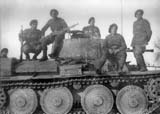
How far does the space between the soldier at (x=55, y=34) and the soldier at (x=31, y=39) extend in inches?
13.6

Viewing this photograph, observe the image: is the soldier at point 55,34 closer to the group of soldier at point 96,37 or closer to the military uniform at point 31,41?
the group of soldier at point 96,37

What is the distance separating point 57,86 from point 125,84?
2.47 meters

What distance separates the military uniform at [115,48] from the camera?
490 inches

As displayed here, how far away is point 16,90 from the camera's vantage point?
1261 cm

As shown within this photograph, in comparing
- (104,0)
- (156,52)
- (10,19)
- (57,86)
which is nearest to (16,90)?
(57,86)

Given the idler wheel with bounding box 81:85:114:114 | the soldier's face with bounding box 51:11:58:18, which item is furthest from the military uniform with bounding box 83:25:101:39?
the idler wheel with bounding box 81:85:114:114

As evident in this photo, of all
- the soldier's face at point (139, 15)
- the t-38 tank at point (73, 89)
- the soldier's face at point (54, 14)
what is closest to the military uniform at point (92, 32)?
the t-38 tank at point (73, 89)

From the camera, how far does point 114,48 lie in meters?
12.7

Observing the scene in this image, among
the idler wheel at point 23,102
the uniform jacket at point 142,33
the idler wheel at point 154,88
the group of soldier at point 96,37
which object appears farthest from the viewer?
the uniform jacket at point 142,33

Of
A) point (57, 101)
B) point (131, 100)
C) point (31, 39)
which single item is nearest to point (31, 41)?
point (31, 39)

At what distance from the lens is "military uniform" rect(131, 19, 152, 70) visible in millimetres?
12516

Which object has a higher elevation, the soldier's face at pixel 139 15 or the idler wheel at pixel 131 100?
the soldier's face at pixel 139 15

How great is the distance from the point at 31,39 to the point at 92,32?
2.54 m

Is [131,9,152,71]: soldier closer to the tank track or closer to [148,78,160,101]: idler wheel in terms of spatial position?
the tank track
